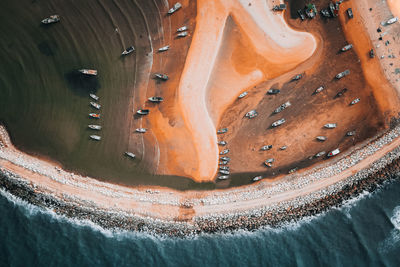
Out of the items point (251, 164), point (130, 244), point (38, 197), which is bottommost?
point (130, 244)

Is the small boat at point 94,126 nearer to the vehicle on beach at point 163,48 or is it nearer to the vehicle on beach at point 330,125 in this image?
the vehicle on beach at point 163,48

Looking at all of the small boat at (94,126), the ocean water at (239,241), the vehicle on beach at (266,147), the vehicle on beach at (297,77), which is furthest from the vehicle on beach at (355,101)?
the small boat at (94,126)

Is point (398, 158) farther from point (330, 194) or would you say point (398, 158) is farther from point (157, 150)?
point (157, 150)

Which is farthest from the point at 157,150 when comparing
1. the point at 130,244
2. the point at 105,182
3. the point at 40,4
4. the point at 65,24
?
the point at 40,4

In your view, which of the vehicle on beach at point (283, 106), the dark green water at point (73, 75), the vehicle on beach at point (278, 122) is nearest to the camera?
the dark green water at point (73, 75)

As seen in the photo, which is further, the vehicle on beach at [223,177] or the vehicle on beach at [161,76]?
the vehicle on beach at [223,177]

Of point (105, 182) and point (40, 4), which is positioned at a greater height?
point (40, 4)

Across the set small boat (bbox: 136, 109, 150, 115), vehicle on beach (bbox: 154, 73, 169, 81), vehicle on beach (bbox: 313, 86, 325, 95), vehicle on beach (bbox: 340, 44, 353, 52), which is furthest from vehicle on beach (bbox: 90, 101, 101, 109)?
vehicle on beach (bbox: 340, 44, 353, 52)
